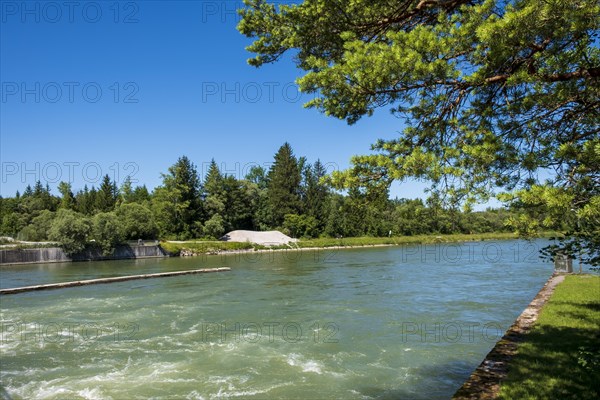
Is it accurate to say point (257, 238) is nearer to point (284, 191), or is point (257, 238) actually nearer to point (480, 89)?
point (284, 191)

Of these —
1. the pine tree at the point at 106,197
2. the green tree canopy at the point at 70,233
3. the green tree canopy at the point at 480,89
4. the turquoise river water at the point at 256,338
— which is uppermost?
the pine tree at the point at 106,197

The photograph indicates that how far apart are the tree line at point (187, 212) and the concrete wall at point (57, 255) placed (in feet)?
2.92

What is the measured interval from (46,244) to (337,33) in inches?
1767

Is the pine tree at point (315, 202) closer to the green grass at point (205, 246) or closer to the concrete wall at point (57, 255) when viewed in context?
the green grass at point (205, 246)

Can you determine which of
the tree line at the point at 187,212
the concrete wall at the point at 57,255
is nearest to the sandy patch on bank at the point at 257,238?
the tree line at the point at 187,212

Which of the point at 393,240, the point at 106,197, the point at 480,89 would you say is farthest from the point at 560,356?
the point at 106,197

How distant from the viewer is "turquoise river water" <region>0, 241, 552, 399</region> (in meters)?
7.99

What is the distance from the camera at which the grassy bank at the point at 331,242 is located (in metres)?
50.4

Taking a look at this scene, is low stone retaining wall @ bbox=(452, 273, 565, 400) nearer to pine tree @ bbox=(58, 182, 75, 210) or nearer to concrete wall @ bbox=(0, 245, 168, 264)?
concrete wall @ bbox=(0, 245, 168, 264)

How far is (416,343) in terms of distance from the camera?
1021 cm

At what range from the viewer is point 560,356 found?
6484mm

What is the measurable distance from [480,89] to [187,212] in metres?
59.6

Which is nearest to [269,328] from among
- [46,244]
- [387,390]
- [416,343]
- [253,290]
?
[416,343]

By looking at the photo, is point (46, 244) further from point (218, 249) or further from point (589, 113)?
point (589, 113)
